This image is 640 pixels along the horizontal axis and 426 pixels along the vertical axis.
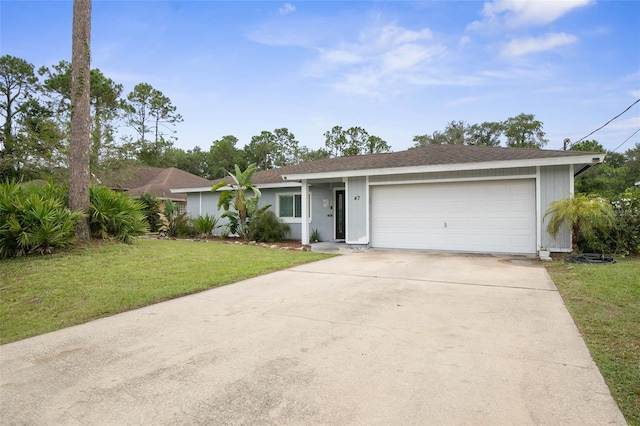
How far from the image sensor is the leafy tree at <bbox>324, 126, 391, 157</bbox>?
1559 inches

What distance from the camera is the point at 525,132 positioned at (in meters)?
36.1

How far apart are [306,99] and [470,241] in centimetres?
1281

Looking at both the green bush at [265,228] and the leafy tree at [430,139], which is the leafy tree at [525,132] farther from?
the green bush at [265,228]

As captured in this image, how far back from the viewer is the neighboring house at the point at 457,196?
9711 mm

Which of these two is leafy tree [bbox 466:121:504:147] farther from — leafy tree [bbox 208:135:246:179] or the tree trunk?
the tree trunk

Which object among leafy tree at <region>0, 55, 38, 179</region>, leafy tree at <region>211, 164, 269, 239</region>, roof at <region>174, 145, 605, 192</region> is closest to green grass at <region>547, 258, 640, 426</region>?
roof at <region>174, 145, 605, 192</region>

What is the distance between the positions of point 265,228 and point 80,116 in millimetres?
7070

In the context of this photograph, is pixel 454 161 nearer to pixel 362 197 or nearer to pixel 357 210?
pixel 362 197

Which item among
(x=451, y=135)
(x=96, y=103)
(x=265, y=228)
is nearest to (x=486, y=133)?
(x=451, y=135)

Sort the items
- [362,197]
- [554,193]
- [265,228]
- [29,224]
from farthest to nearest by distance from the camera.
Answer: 1. [265,228]
2. [362,197]
3. [554,193]
4. [29,224]

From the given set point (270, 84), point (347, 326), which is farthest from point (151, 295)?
point (270, 84)

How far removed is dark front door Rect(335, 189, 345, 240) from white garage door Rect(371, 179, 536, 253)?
8.93 ft

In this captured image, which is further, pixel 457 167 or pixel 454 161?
pixel 454 161

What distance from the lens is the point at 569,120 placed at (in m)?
19.7
